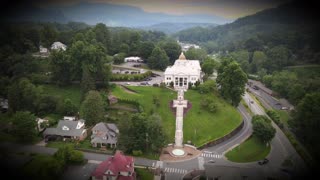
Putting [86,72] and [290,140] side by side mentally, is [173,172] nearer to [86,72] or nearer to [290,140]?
[290,140]

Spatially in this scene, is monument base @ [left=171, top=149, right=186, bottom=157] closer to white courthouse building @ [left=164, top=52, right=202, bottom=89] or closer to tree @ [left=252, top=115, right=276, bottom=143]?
tree @ [left=252, top=115, right=276, bottom=143]

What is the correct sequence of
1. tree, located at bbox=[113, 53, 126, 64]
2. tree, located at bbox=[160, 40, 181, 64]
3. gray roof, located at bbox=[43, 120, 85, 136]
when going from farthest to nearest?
1. tree, located at bbox=[160, 40, 181, 64]
2. tree, located at bbox=[113, 53, 126, 64]
3. gray roof, located at bbox=[43, 120, 85, 136]

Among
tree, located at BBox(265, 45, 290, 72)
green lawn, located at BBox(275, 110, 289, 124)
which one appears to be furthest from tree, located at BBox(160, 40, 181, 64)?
tree, located at BBox(265, 45, 290, 72)

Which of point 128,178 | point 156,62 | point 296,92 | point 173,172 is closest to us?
point 128,178

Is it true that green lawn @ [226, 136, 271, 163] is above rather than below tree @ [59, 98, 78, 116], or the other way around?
below

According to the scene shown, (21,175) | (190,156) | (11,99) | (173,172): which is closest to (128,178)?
(173,172)

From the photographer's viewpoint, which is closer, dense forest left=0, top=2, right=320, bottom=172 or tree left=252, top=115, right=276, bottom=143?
tree left=252, top=115, right=276, bottom=143

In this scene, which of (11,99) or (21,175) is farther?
(11,99)
